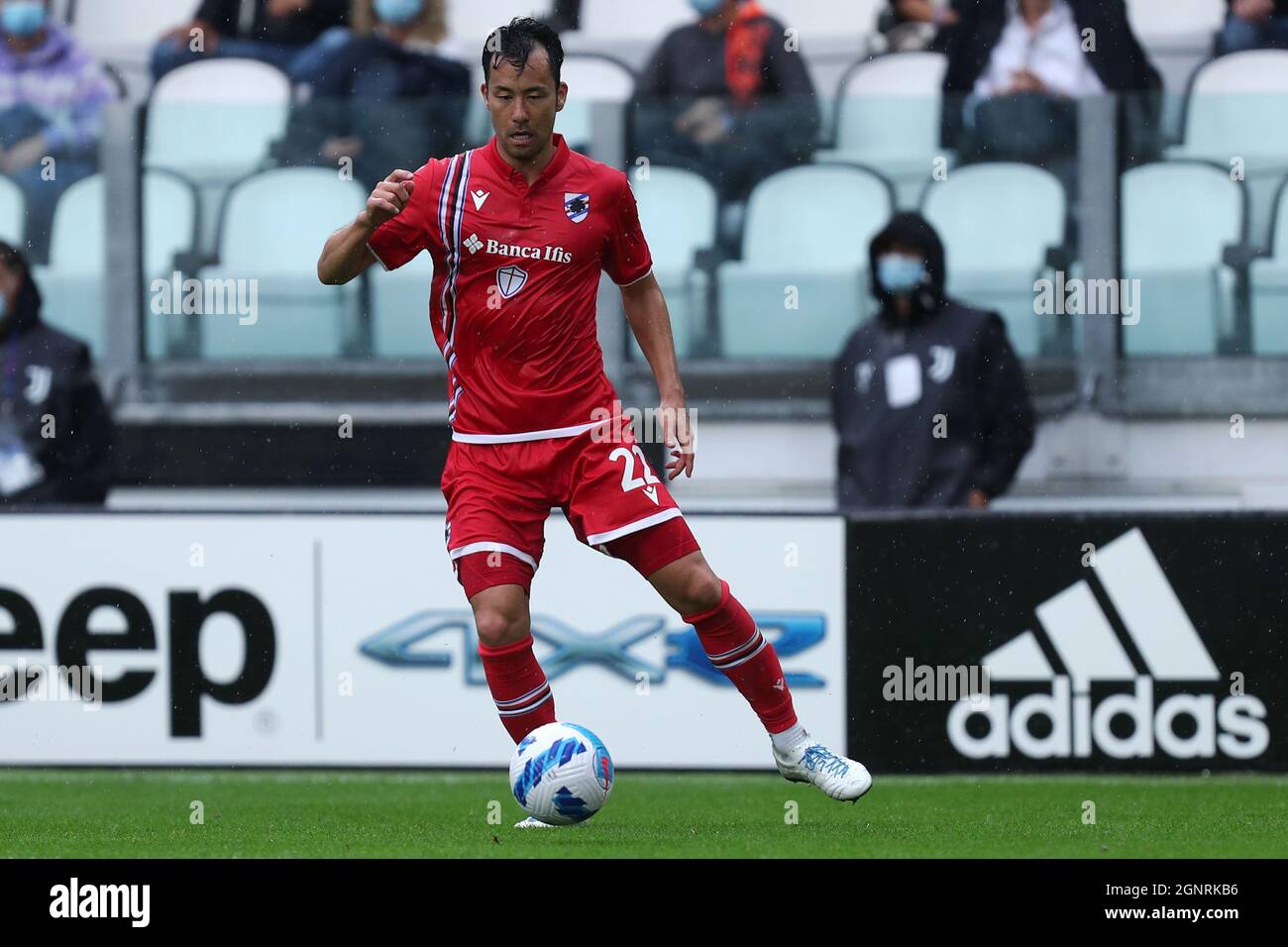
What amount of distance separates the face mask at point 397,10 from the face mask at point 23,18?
1524 millimetres

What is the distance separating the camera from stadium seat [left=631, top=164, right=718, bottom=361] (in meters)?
8.87

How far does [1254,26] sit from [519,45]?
4913 mm

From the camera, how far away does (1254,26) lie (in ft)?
31.0

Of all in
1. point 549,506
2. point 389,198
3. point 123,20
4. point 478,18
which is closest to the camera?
point 389,198

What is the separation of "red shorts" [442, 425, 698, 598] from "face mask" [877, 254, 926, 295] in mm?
2646

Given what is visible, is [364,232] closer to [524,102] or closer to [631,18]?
[524,102]

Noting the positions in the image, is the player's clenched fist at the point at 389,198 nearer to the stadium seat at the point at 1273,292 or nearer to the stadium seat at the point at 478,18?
the stadium seat at the point at 1273,292

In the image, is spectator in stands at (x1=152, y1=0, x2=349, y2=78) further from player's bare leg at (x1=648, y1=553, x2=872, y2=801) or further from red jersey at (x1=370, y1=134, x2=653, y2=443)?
player's bare leg at (x1=648, y1=553, x2=872, y2=801)

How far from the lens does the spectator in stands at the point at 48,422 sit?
8.51 m

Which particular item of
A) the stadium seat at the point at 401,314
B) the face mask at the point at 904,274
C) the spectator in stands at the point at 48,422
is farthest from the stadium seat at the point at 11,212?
the face mask at the point at 904,274

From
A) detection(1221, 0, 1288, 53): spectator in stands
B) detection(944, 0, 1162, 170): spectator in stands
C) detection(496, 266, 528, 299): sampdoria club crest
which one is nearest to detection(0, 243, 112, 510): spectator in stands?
detection(496, 266, 528, 299): sampdoria club crest

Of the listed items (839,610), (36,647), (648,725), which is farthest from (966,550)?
(36,647)

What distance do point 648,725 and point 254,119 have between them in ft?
10.0

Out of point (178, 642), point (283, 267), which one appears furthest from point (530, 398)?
point (283, 267)
